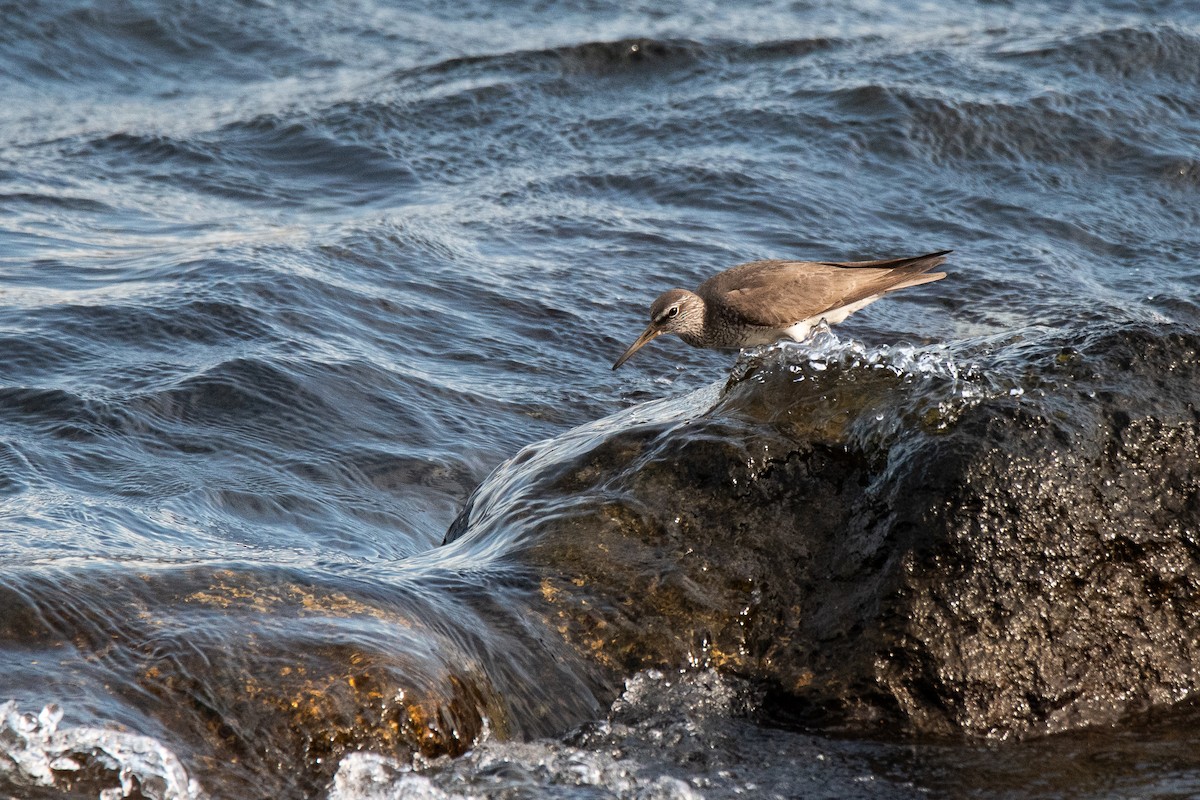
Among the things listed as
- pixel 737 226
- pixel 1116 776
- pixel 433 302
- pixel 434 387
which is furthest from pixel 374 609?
pixel 737 226

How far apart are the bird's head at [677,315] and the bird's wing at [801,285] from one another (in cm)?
9

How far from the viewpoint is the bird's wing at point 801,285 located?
21.0 feet

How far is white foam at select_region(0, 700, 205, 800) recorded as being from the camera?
335cm

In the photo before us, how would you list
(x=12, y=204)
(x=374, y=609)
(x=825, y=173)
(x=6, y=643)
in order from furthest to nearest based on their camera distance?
(x=825, y=173) → (x=12, y=204) → (x=374, y=609) → (x=6, y=643)

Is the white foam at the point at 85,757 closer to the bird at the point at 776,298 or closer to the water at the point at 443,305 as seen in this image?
the water at the point at 443,305

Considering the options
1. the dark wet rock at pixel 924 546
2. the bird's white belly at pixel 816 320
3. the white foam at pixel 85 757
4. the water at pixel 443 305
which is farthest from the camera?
the bird's white belly at pixel 816 320

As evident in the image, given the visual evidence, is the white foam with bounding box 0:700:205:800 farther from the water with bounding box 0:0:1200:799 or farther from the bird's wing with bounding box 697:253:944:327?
the bird's wing with bounding box 697:253:944:327

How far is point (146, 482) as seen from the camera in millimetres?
6070

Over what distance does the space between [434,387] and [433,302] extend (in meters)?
1.20

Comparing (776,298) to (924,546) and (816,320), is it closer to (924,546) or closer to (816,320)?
(816,320)

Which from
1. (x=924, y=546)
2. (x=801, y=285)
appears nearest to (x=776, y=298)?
(x=801, y=285)

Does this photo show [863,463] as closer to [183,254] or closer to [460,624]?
[460,624]

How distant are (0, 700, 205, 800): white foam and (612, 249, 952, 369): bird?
3.76 metres

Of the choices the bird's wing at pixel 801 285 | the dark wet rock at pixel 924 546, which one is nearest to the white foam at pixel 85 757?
the dark wet rock at pixel 924 546
